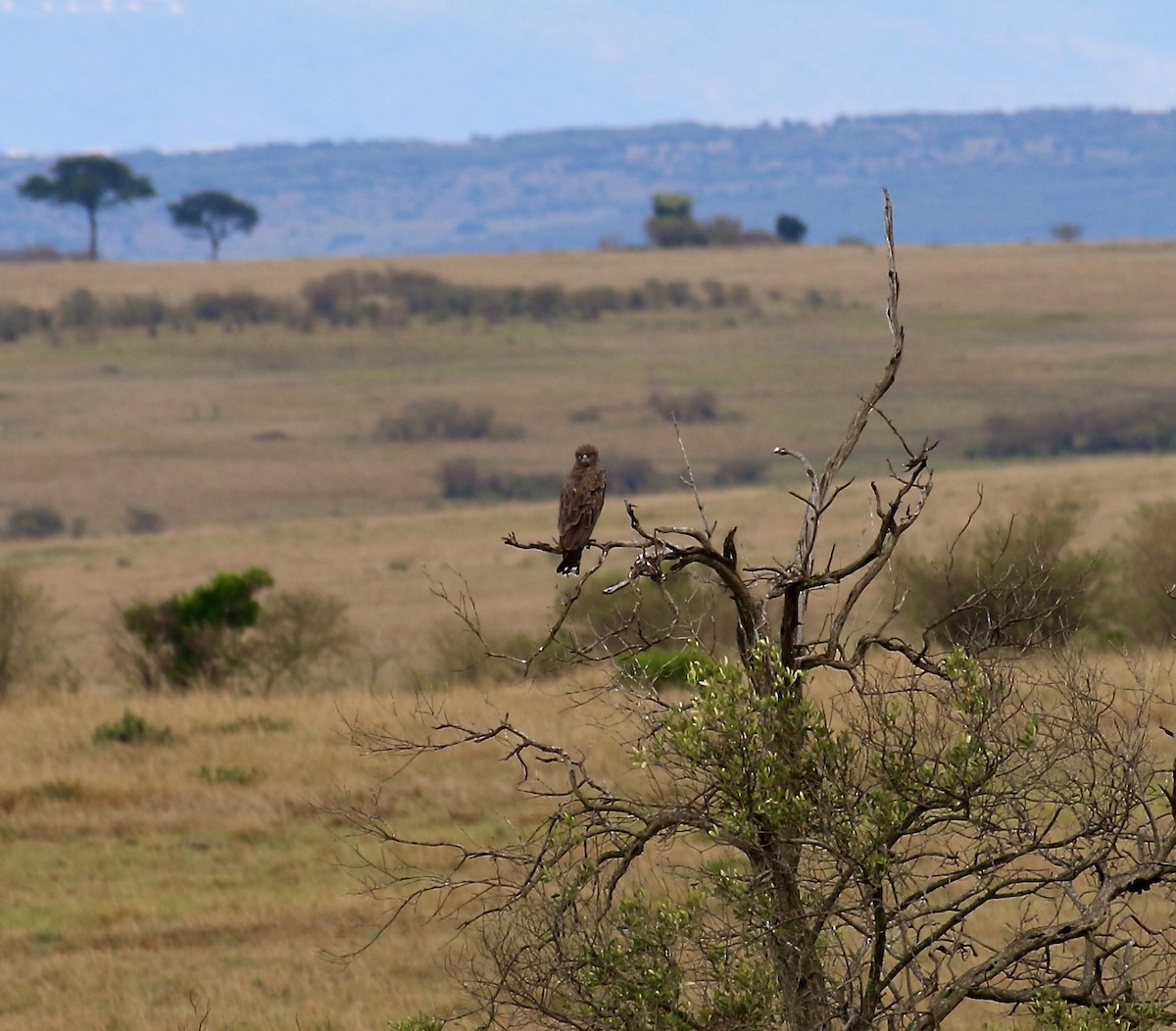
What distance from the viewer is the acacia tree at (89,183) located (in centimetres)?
8056

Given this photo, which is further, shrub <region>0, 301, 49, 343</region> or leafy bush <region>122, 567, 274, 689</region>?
shrub <region>0, 301, 49, 343</region>

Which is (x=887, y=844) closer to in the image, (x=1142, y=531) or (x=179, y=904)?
(x=179, y=904)

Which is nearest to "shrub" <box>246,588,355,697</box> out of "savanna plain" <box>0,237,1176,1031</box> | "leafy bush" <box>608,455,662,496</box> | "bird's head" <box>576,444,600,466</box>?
"savanna plain" <box>0,237,1176,1031</box>

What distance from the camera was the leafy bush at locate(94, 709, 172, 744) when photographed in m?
14.0

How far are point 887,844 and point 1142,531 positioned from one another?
1525 centimetres

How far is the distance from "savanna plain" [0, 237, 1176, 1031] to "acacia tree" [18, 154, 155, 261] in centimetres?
699

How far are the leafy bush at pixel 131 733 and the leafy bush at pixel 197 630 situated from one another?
401 centimetres

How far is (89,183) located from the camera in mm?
80875

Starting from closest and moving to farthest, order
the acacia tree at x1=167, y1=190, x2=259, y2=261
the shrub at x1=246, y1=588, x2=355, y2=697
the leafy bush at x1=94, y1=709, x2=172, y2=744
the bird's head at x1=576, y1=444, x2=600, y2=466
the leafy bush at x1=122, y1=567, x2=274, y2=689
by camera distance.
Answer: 1. the bird's head at x1=576, y1=444, x2=600, y2=466
2. the leafy bush at x1=94, y1=709, x2=172, y2=744
3. the leafy bush at x1=122, y1=567, x2=274, y2=689
4. the shrub at x1=246, y1=588, x2=355, y2=697
5. the acacia tree at x1=167, y1=190, x2=259, y2=261

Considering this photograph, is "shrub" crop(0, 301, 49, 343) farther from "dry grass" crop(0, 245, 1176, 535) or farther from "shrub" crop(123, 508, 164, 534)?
"shrub" crop(123, 508, 164, 534)

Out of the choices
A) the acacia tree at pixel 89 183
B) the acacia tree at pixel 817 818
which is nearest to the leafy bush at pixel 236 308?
the acacia tree at pixel 89 183

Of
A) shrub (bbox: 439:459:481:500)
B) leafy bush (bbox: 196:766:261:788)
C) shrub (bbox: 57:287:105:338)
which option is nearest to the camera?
leafy bush (bbox: 196:766:261:788)

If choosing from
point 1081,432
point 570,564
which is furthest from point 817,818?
point 1081,432

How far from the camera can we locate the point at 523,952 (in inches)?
191
